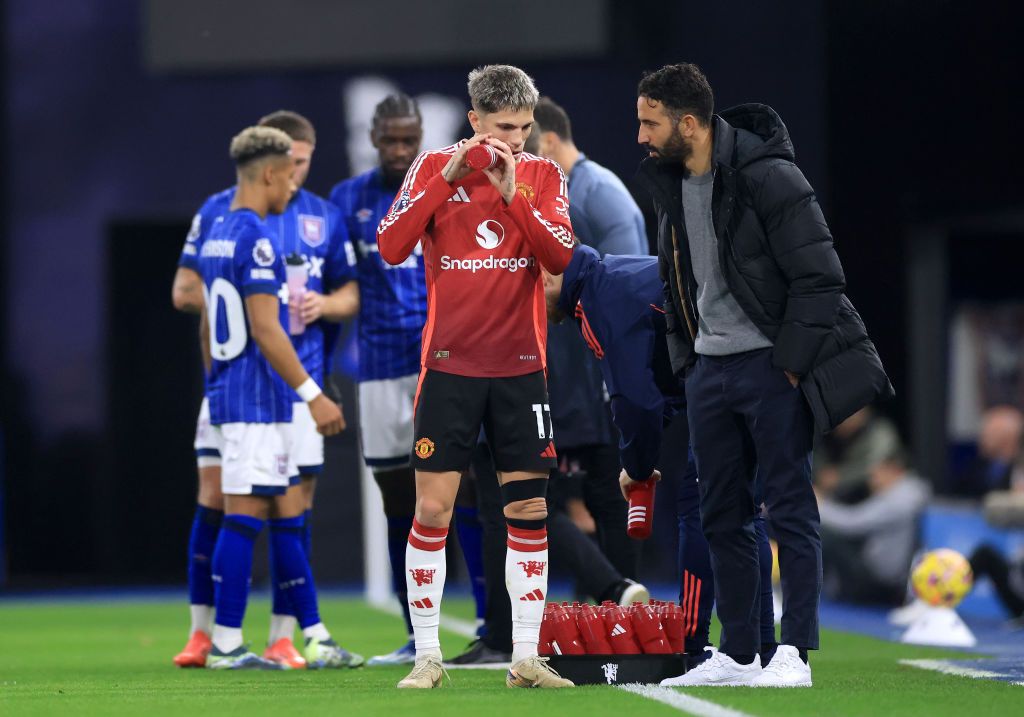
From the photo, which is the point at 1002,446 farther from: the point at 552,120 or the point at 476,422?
the point at 476,422

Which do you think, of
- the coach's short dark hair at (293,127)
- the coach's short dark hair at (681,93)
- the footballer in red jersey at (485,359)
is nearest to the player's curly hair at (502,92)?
the footballer in red jersey at (485,359)

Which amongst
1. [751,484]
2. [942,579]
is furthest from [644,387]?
[942,579]

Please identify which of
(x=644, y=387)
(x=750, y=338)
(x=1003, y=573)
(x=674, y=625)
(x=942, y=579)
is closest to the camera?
(x=750, y=338)

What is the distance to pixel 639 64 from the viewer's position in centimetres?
1354

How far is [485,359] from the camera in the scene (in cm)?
541

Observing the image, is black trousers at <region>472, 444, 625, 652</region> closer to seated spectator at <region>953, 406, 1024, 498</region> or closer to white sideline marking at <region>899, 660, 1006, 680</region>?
white sideline marking at <region>899, 660, 1006, 680</region>

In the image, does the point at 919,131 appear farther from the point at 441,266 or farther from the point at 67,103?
the point at 441,266

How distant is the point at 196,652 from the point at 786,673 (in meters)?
2.68

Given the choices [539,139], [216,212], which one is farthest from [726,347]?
[216,212]

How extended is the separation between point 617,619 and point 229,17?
8542mm

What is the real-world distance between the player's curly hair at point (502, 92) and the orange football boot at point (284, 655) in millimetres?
2497

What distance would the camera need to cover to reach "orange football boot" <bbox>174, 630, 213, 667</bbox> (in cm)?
690

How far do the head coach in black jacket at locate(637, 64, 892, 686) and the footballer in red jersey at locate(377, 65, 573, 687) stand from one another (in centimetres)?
42

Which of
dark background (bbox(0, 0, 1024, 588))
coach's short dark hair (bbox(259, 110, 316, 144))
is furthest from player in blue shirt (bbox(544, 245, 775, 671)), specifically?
dark background (bbox(0, 0, 1024, 588))
